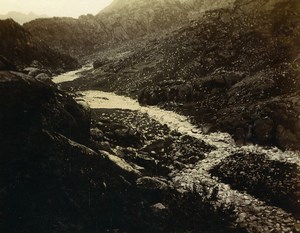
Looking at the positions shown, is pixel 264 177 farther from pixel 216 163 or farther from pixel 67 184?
pixel 67 184

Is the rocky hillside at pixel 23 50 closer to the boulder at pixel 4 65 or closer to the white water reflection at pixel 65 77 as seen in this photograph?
the white water reflection at pixel 65 77

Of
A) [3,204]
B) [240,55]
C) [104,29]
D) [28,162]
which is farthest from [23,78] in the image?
[104,29]

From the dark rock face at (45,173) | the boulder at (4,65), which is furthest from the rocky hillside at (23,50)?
the dark rock face at (45,173)

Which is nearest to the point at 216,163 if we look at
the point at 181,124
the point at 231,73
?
the point at 181,124

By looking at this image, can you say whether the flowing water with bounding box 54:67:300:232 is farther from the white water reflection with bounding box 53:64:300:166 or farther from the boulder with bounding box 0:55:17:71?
the boulder with bounding box 0:55:17:71

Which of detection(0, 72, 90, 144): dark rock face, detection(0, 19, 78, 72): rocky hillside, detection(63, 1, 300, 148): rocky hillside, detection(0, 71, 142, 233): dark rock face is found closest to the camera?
detection(0, 71, 142, 233): dark rock face

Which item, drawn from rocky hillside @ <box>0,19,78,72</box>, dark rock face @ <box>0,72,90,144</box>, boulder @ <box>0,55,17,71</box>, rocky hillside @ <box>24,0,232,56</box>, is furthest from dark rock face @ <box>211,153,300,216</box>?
rocky hillside @ <box>24,0,232,56</box>
